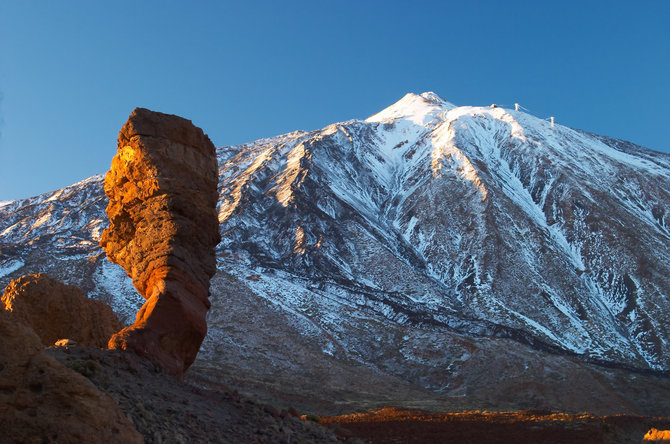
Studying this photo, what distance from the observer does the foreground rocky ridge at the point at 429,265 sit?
57406 millimetres

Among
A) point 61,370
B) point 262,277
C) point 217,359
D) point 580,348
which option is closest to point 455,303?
point 580,348

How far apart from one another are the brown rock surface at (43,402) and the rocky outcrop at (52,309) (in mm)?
14964

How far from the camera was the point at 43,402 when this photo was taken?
8266 millimetres

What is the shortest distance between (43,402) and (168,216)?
37.2 ft

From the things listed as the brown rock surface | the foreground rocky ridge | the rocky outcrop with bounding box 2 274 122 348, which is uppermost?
the foreground rocky ridge

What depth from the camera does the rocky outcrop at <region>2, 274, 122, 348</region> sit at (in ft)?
73.6

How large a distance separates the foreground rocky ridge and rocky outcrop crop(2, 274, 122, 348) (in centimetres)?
2112

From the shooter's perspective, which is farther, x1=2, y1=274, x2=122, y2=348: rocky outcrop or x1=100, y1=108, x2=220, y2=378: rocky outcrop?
x1=2, y1=274, x2=122, y2=348: rocky outcrop

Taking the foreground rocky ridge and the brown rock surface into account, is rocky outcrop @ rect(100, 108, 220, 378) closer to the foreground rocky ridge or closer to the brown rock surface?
the brown rock surface

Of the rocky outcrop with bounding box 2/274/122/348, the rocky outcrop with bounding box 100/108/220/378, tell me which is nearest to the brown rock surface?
the rocky outcrop with bounding box 100/108/220/378

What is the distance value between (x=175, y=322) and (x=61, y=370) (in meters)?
7.97

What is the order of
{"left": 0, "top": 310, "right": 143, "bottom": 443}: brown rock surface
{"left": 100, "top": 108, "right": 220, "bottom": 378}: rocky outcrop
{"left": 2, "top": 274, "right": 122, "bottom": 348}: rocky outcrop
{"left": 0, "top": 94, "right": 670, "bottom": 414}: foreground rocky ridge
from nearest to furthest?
1. {"left": 0, "top": 310, "right": 143, "bottom": 443}: brown rock surface
2. {"left": 100, "top": 108, "right": 220, "bottom": 378}: rocky outcrop
3. {"left": 2, "top": 274, "right": 122, "bottom": 348}: rocky outcrop
4. {"left": 0, "top": 94, "right": 670, "bottom": 414}: foreground rocky ridge

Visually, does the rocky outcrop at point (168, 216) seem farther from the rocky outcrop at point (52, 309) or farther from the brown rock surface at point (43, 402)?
the brown rock surface at point (43, 402)

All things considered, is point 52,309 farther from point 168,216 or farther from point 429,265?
point 429,265
